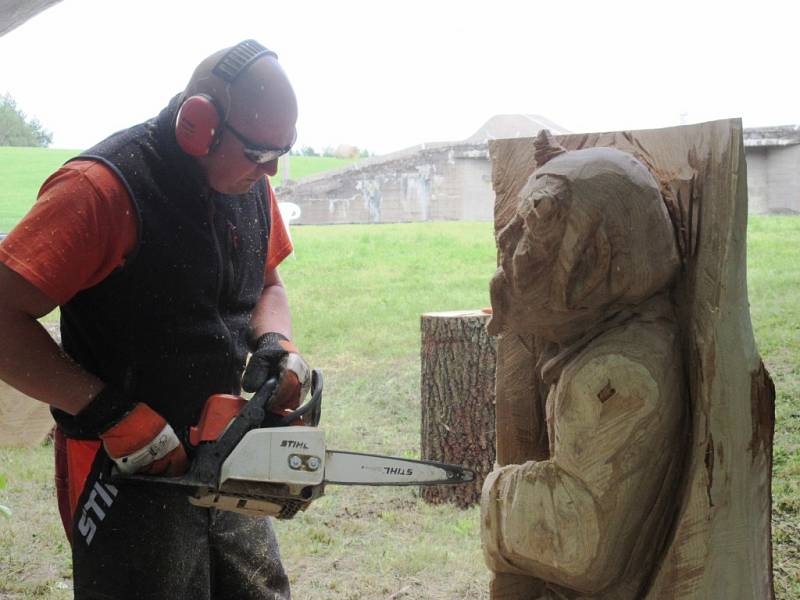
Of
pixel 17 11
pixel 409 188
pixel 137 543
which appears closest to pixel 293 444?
pixel 137 543

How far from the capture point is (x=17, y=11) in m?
2.96

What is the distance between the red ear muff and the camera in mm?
1751

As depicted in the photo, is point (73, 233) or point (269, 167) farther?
point (269, 167)

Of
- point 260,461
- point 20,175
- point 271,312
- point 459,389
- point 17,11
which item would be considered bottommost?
point 459,389

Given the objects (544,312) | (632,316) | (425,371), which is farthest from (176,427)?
(425,371)

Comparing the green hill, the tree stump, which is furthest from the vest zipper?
the green hill

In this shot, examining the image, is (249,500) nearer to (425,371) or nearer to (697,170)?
(697,170)

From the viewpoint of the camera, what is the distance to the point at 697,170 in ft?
4.27

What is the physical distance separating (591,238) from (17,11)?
2.61 m

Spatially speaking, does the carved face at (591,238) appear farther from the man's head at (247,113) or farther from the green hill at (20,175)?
the green hill at (20,175)

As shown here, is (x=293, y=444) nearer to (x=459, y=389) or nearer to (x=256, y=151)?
(x=256, y=151)

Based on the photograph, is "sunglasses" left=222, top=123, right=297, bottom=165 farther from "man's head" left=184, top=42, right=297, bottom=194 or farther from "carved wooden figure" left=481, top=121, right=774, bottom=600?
"carved wooden figure" left=481, top=121, right=774, bottom=600

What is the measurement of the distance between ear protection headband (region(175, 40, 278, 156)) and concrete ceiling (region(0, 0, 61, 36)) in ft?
4.89

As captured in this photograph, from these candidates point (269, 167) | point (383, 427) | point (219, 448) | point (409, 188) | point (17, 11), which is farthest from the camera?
point (409, 188)
